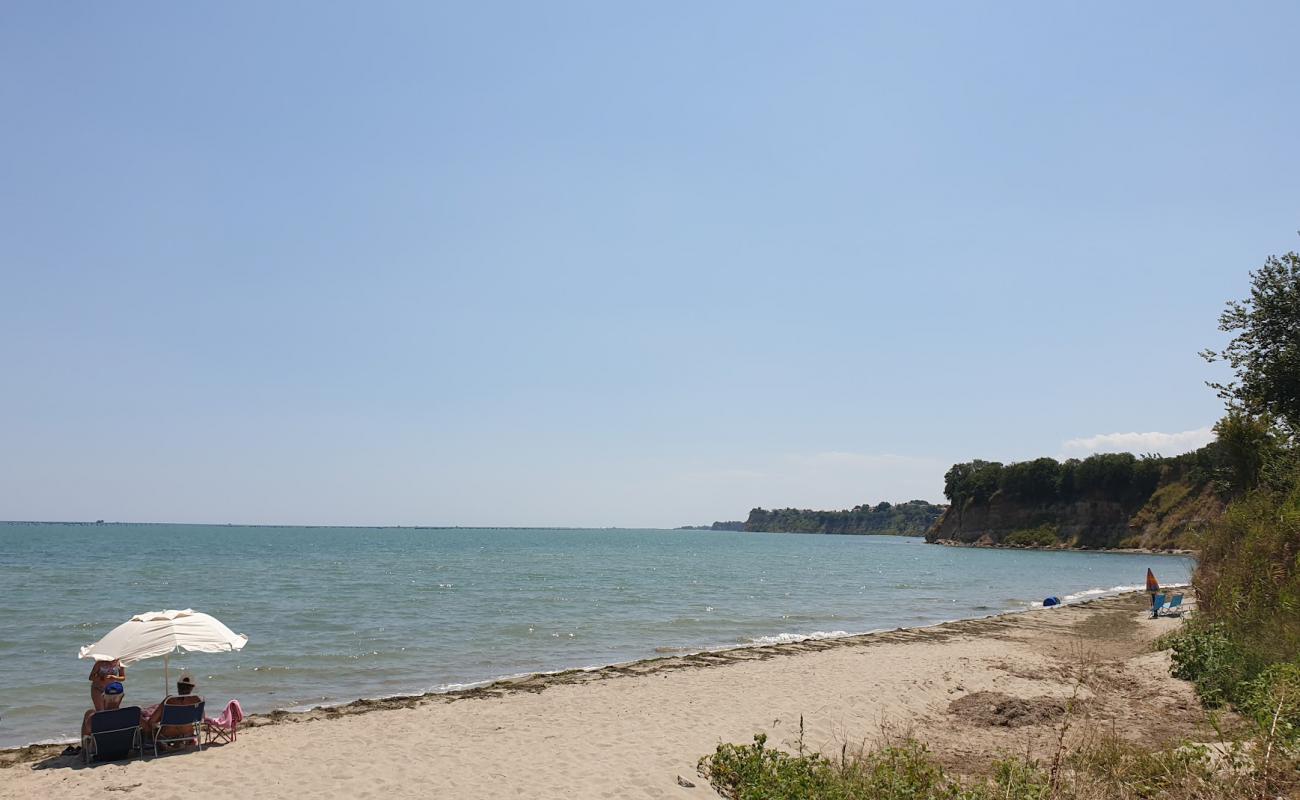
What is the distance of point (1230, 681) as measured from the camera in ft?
39.9

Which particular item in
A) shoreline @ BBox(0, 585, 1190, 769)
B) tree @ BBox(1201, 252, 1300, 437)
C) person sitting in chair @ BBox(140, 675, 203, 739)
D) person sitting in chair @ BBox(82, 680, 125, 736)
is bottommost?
shoreline @ BBox(0, 585, 1190, 769)

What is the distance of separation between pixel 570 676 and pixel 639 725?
5.50 m

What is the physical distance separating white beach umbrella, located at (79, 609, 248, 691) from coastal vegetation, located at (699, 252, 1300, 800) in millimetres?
7477

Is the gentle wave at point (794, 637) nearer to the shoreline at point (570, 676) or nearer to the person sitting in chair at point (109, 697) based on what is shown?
the shoreline at point (570, 676)

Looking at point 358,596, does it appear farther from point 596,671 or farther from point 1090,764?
point 1090,764

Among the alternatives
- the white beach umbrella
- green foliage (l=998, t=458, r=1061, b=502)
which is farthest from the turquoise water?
green foliage (l=998, t=458, r=1061, b=502)

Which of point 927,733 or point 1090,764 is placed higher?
point 1090,764

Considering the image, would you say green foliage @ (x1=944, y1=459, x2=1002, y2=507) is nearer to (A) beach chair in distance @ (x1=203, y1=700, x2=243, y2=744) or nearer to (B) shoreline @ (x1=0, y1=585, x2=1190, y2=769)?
(B) shoreline @ (x1=0, y1=585, x2=1190, y2=769)

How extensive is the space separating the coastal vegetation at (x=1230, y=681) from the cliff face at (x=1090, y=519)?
240 ft

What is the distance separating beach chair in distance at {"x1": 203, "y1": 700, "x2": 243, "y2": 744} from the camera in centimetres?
1162

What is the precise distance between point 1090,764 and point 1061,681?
1034 cm

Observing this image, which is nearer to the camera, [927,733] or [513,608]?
[927,733]

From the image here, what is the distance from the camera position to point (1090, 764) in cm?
725

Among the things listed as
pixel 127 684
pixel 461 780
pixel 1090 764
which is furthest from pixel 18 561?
pixel 1090 764
